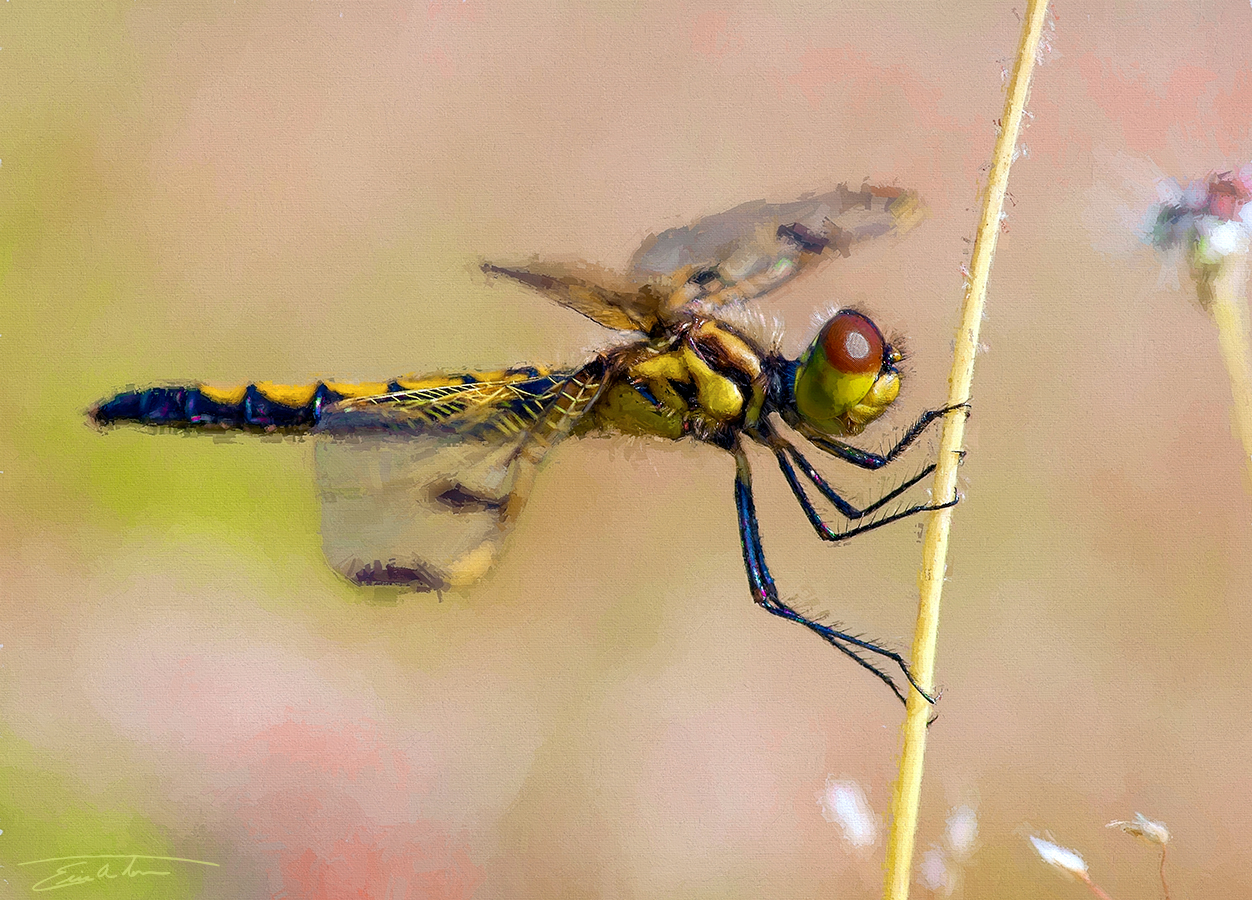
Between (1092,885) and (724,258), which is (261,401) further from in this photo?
(1092,885)

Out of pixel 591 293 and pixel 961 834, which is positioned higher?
pixel 591 293

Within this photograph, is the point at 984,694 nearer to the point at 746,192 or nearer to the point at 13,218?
the point at 746,192

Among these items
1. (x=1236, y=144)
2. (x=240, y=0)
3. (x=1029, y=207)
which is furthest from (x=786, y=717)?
(x=240, y=0)

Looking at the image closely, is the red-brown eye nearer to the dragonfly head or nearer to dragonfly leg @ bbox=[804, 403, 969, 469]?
the dragonfly head
